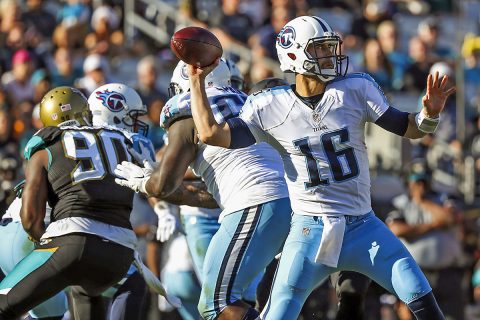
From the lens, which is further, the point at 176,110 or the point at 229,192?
the point at 229,192

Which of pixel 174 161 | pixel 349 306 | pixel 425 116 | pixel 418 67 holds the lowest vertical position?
pixel 418 67

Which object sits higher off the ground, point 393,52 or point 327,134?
point 327,134

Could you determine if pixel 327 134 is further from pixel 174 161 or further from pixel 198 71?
pixel 174 161

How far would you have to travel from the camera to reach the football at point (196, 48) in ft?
19.3

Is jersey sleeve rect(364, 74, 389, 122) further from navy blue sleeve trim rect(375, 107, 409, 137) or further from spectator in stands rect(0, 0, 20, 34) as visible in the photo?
spectator in stands rect(0, 0, 20, 34)

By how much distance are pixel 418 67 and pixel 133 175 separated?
24.1 feet

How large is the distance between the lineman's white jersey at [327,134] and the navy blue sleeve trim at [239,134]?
0.03 meters

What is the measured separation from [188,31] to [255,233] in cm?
113

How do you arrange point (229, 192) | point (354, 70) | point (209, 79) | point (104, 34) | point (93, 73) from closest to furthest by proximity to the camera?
1. point (229, 192)
2. point (209, 79)
3. point (93, 73)
4. point (354, 70)
5. point (104, 34)

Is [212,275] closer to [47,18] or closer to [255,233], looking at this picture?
[255,233]

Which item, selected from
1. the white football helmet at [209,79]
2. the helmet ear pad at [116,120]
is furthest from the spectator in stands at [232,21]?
the white football helmet at [209,79]

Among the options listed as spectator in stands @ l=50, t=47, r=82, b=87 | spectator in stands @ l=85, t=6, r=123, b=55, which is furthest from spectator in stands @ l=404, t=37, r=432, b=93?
spectator in stands @ l=50, t=47, r=82, b=87

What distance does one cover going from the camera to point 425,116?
18.9ft

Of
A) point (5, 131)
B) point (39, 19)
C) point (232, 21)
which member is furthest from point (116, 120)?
point (232, 21)
